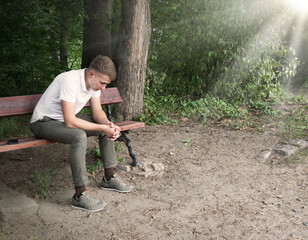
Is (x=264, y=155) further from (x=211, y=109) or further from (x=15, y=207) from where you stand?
(x=15, y=207)

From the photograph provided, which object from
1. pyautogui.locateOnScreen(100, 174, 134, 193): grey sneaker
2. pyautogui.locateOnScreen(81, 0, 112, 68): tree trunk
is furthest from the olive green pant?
pyautogui.locateOnScreen(81, 0, 112, 68): tree trunk

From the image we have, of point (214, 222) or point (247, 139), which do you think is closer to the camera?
point (214, 222)

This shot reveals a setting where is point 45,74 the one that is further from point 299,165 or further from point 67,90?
point 299,165

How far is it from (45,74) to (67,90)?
15.6ft

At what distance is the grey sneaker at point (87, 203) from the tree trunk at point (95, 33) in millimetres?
6484

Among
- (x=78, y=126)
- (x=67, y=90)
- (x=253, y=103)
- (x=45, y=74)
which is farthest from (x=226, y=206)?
(x=45, y=74)

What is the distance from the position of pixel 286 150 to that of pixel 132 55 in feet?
10.4

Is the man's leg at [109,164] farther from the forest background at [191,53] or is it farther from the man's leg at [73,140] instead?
the forest background at [191,53]

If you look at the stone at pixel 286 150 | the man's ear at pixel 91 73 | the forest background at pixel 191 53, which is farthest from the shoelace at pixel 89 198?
the forest background at pixel 191 53

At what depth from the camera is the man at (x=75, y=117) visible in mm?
3363

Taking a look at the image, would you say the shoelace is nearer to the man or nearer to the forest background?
the man

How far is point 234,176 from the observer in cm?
438

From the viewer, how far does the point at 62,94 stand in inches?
131

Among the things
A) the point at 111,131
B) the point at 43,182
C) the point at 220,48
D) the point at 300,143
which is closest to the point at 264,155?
the point at 300,143
